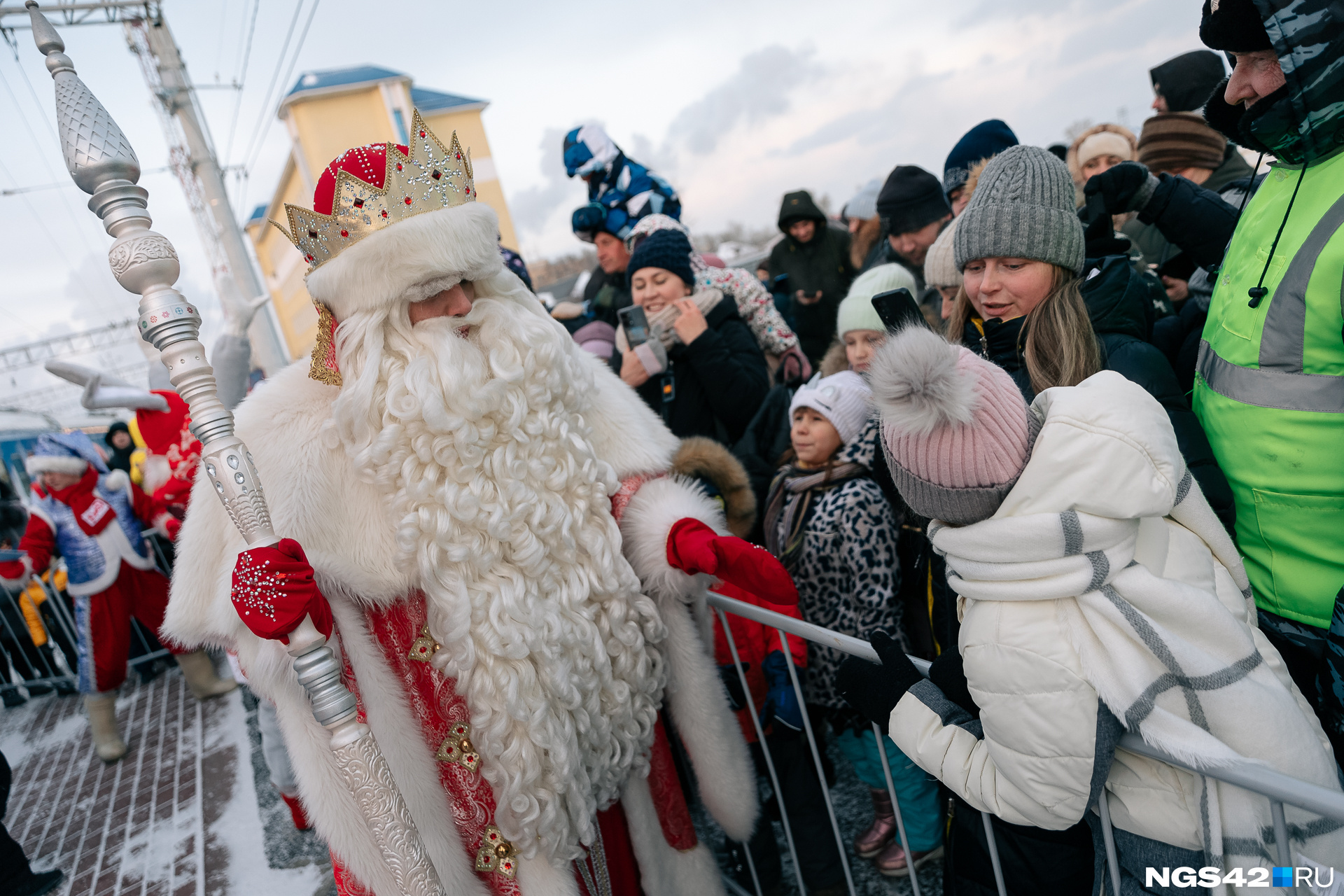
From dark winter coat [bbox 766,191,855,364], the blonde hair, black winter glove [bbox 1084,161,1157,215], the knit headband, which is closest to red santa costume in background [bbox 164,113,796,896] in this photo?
the blonde hair

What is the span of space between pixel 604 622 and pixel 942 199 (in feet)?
8.70

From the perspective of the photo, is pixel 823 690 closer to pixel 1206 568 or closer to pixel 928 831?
pixel 928 831

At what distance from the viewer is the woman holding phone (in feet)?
10.1

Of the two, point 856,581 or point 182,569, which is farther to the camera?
point 856,581

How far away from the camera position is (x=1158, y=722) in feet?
3.74

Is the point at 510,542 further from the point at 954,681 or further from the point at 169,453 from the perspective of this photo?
the point at 169,453

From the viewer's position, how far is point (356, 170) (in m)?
1.82

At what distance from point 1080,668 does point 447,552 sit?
55.0 inches

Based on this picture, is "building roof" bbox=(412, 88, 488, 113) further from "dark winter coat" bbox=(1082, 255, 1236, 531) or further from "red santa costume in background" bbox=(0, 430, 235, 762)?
"dark winter coat" bbox=(1082, 255, 1236, 531)

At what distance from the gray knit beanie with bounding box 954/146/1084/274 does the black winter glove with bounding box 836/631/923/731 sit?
1.11 metres

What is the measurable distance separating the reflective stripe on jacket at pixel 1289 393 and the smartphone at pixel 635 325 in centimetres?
211

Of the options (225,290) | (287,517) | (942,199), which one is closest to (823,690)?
(287,517)

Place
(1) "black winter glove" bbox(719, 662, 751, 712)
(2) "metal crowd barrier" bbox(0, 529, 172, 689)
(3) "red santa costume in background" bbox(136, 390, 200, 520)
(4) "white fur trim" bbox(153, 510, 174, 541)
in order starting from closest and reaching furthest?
1. (1) "black winter glove" bbox(719, 662, 751, 712)
2. (3) "red santa costume in background" bbox(136, 390, 200, 520)
3. (4) "white fur trim" bbox(153, 510, 174, 541)
4. (2) "metal crowd barrier" bbox(0, 529, 172, 689)

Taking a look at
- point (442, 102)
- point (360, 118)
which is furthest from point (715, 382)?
point (442, 102)
